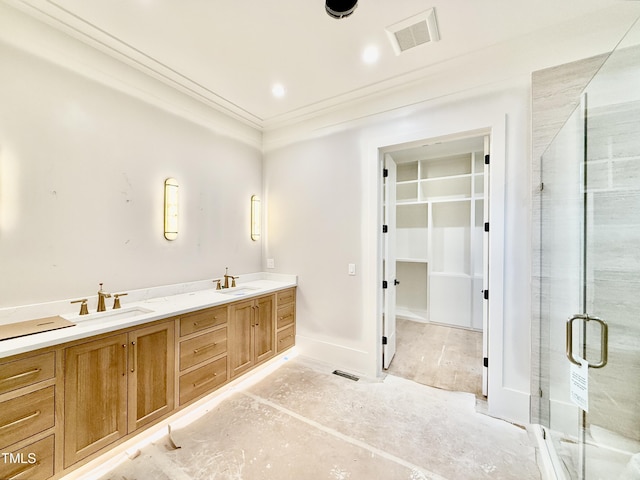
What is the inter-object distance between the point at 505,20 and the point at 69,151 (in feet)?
11.2

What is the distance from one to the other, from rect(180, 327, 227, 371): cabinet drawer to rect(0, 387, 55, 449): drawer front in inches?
30.8

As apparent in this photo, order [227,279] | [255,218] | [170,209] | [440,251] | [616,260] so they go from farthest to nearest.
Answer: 1. [440,251]
2. [255,218]
3. [227,279]
4. [170,209]
5. [616,260]

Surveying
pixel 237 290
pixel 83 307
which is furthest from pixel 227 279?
pixel 83 307

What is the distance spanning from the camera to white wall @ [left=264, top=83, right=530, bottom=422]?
218 centimetres

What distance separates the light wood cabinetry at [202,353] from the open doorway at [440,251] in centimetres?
206

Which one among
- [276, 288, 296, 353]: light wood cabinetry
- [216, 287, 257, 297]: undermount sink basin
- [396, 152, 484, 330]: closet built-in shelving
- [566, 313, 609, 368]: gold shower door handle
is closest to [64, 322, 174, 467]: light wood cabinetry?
[216, 287, 257, 297]: undermount sink basin

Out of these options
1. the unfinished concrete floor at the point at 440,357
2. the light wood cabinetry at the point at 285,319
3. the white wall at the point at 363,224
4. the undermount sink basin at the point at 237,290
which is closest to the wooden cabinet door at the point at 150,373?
the undermount sink basin at the point at 237,290

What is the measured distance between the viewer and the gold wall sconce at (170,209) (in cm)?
260

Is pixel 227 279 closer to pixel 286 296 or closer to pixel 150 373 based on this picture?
pixel 286 296

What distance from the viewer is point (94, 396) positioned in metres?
1.67

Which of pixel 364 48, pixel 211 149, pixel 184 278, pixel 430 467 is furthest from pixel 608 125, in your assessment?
pixel 184 278

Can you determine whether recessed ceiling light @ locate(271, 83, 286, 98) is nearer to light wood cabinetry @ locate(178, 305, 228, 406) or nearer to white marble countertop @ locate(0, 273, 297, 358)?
white marble countertop @ locate(0, 273, 297, 358)

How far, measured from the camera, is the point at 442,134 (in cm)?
248

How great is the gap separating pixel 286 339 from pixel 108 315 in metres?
1.88
